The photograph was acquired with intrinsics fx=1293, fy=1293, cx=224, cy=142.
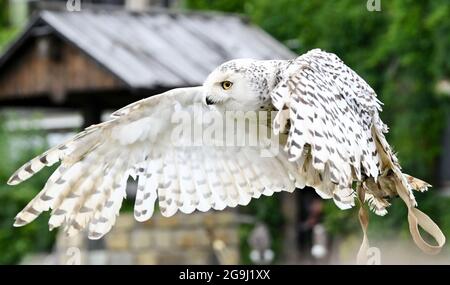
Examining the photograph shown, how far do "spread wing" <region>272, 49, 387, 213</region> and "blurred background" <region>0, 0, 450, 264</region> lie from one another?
4.11 m

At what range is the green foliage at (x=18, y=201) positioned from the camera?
12055 millimetres

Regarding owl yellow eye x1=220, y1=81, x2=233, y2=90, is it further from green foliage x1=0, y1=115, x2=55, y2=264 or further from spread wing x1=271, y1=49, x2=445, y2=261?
green foliage x1=0, y1=115, x2=55, y2=264

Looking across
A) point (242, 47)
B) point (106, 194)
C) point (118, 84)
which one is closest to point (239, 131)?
point (106, 194)

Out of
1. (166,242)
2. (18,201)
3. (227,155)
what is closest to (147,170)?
(227,155)

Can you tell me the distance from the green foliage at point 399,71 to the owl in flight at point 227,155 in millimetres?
4547

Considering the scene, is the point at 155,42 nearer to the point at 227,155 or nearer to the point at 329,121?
the point at 227,155

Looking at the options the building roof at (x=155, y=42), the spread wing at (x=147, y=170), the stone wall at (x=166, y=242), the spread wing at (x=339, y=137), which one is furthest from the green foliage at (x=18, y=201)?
the spread wing at (x=339, y=137)

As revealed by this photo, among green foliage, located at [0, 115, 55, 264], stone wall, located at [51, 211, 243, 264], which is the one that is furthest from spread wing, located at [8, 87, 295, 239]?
green foliage, located at [0, 115, 55, 264]

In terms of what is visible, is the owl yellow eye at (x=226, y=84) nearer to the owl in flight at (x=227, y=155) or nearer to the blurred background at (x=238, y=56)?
the owl in flight at (x=227, y=155)

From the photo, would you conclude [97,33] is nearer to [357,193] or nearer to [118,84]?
[118,84]

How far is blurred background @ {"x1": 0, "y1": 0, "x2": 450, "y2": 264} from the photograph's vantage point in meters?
9.84

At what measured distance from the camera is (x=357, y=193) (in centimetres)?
525

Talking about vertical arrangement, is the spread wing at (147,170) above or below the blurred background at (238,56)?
above

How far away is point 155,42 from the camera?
395 inches
